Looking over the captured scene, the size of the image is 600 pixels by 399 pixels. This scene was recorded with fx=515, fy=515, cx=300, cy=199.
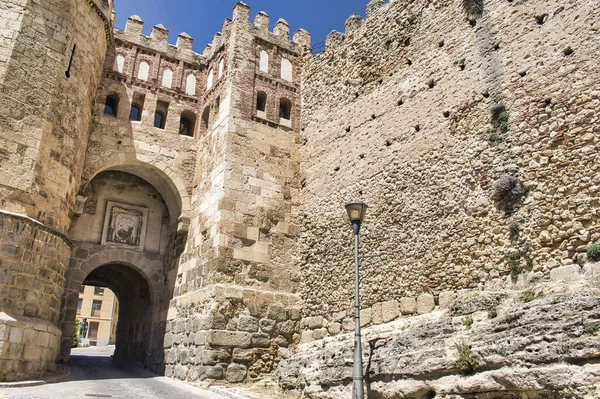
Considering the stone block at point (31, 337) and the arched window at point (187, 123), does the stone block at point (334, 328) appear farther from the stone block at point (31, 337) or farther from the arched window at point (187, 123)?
the arched window at point (187, 123)

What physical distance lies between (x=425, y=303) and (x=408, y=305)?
15.1 inches

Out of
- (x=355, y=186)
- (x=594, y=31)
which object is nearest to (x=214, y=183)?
(x=355, y=186)

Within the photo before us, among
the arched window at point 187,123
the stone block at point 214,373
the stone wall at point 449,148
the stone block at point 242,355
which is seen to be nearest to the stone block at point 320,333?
the stone wall at point 449,148

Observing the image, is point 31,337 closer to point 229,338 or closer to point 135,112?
point 229,338

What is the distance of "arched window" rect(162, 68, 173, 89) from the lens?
44.6 ft

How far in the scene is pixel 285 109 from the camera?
1348 centimetres

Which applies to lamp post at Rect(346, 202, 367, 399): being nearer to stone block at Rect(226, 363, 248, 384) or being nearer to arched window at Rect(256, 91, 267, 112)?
stone block at Rect(226, 363, 248, 384)

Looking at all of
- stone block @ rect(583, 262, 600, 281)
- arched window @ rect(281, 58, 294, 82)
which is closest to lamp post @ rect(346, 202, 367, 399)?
stone block @ rect(583, 262, 600, 281)

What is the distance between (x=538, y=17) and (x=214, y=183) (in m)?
7.13

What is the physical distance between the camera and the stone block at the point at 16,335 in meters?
8.57

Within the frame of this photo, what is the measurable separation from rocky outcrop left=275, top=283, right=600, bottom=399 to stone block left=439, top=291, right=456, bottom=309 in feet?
0.81

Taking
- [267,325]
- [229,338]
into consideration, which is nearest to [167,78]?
[267,325]

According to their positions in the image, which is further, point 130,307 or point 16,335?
point 130,307

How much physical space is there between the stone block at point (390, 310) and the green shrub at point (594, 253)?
3275mm
